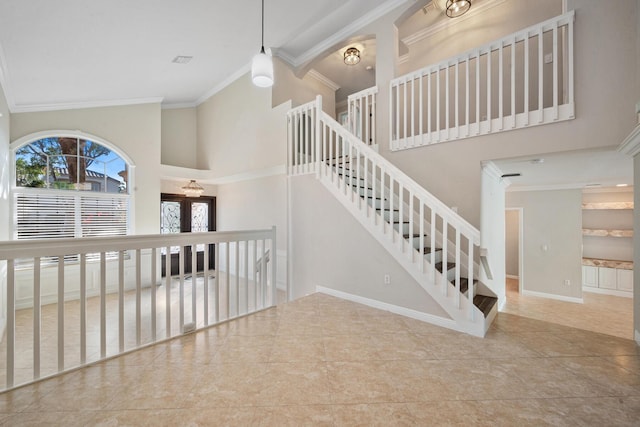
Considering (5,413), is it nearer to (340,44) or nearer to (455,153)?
(455,153)

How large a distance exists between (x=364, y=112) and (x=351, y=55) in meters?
1.72

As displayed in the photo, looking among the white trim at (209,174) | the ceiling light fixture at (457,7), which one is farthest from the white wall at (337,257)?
the ceiling light fixture at (457,7)

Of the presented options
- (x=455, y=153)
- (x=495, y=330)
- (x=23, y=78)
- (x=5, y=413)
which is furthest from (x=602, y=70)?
(x=23, y=78)

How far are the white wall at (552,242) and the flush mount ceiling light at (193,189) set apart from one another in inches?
315

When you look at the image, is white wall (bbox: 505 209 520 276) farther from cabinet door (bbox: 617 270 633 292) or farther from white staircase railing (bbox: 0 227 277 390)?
white staircase railing (bbox: 0 227 277 390)

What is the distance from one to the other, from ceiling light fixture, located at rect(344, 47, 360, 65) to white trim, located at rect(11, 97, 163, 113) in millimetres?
4253

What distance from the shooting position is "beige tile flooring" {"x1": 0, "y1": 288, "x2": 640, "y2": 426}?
1524mm

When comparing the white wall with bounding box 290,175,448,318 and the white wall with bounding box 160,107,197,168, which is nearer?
the white wall with bounding box 290,175,448,318

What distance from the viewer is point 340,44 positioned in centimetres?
529

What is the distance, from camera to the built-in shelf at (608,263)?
616 centimetres

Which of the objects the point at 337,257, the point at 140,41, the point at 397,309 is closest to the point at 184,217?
the point at 140,41

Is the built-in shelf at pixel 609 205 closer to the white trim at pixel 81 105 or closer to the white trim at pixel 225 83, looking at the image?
the white trim at pixel 225 83

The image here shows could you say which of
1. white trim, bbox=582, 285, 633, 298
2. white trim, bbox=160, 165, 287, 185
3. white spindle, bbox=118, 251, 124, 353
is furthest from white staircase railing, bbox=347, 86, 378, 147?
white trim, bbox=582, 285, 633, 298

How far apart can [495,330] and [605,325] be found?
3.37m
